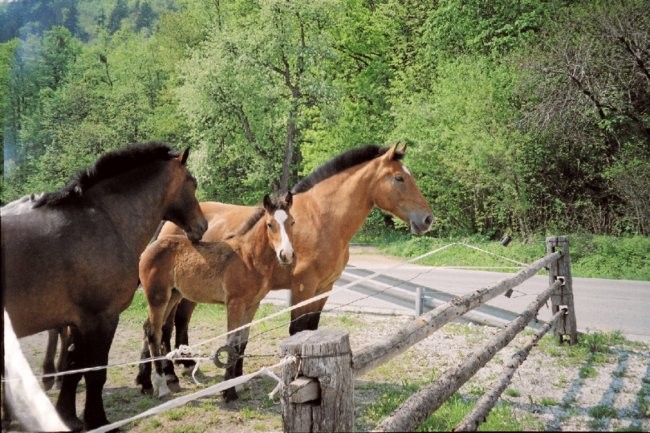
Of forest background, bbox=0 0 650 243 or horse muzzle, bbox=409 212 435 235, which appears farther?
forest background, bbox=0 0 650 243

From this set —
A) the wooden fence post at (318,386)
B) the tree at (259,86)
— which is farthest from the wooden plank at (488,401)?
the tree at (259,86)

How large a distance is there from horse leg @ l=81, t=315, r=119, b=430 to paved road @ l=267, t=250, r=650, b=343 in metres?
2.93

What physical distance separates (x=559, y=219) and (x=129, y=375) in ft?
44.5

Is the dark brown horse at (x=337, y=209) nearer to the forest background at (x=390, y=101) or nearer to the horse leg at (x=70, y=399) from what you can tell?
the horse leg at (x=70, y=399)

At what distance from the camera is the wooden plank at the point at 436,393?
224 centimetres

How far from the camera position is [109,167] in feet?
14.0

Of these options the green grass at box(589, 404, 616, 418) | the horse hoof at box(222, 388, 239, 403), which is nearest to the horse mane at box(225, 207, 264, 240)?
the horse hoof at box(222, 388, 239, 403)

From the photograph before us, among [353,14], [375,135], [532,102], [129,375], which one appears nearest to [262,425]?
[129,375]

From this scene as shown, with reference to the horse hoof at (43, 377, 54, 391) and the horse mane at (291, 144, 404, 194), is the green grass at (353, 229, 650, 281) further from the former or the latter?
the horse hoof at (43, 377, 54, 391)

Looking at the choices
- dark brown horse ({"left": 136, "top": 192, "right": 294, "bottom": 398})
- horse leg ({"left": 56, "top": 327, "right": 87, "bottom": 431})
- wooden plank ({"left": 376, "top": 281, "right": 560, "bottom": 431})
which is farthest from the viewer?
dark brown horse ({"left": 136, "top": 192, "right": 294, "bottom": 398})

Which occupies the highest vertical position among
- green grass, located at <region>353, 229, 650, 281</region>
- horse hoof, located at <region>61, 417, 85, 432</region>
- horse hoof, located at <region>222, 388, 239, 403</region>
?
horse hoof, located at <region>61, 417, 85, 432</region>

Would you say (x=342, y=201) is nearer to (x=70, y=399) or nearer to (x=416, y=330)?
(x=416, y=330)

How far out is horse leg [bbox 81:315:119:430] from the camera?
3.77 meters

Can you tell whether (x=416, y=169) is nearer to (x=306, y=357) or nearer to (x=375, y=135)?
(x=375, y=135)
